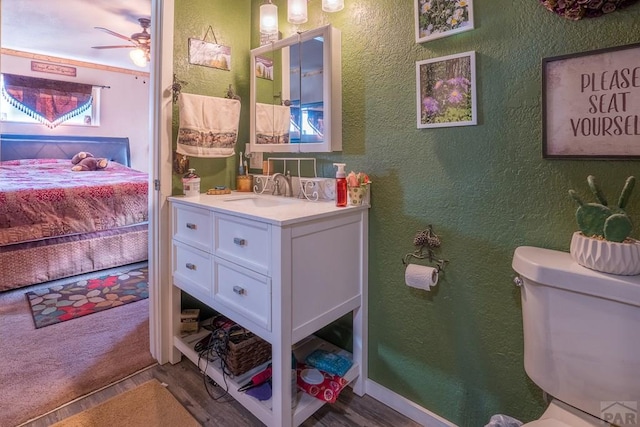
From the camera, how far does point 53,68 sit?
5.34 m

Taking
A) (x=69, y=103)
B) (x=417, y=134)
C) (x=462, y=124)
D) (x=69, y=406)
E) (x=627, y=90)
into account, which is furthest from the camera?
(x=69, y=103)

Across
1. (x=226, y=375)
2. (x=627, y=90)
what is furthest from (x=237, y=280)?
(x=627, y=90)

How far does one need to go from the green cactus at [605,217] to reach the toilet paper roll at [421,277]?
1.73 feet

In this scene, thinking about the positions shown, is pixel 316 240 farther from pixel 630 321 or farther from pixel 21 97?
pixel 21 97

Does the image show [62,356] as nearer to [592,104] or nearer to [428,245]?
[428,245]

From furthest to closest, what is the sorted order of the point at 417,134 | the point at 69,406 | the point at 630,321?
1. the point at 69,406
2. the point at 417,134
3. the point at 630,321

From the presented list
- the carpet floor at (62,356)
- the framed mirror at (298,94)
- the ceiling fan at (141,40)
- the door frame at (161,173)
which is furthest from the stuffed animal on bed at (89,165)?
the framed mirror at (298,94)

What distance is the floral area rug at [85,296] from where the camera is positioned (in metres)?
2.52

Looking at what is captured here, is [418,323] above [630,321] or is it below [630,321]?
below

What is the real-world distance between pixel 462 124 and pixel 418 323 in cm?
84

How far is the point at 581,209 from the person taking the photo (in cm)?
97

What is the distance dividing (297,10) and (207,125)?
29.6 inches

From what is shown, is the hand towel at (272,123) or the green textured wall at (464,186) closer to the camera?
the green textured wall at (464,186)

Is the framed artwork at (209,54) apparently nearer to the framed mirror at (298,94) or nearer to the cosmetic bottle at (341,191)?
the framed mirror at (298,94)
